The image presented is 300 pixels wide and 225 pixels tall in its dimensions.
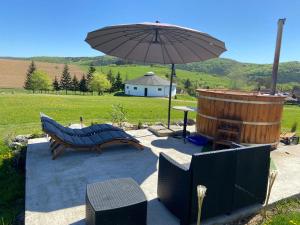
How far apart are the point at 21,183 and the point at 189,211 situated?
11.7 ft

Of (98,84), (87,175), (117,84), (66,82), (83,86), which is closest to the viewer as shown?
(87,175)

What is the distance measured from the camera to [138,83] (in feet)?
154

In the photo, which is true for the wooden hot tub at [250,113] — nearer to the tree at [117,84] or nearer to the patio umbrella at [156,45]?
the patio umbrella at [156,45]

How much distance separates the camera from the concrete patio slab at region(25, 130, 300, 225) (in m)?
3.73

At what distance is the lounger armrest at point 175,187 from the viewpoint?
3422 millimetres

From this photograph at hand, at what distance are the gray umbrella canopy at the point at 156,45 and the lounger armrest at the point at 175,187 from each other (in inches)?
132

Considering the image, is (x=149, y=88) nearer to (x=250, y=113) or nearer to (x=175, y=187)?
(x=250, y=113)

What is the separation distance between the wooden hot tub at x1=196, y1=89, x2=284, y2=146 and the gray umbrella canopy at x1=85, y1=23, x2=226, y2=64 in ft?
4.66

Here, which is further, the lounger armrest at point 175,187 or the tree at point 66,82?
the tree at point 66,82

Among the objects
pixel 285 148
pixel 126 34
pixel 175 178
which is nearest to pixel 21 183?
pixel 175 178

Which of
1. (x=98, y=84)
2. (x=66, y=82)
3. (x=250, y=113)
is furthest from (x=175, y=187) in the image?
(x=66, y=82)

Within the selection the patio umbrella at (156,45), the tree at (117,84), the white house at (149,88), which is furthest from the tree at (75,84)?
the patio umbrella at (156,45)

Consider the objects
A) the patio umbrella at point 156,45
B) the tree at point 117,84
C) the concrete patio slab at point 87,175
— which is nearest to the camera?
the concrete patio slab at point 87,175

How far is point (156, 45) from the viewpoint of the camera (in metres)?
8.33
